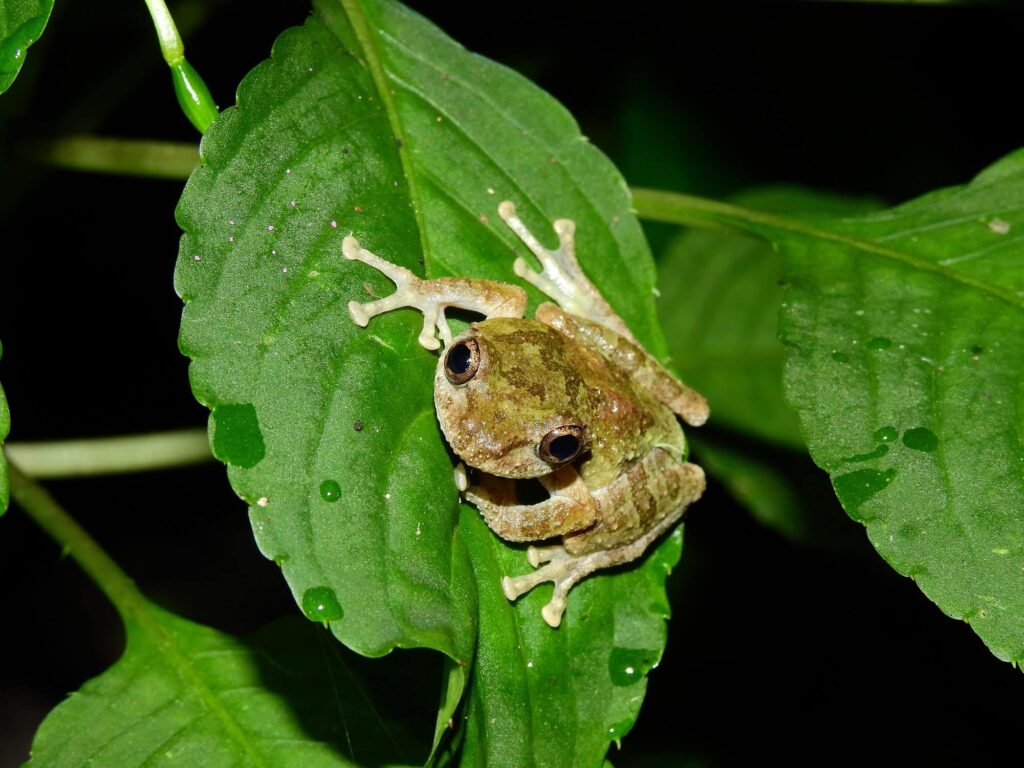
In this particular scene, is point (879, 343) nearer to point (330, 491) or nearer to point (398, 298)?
point (398, 298)

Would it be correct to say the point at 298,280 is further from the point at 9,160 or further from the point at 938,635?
the point at 938,635

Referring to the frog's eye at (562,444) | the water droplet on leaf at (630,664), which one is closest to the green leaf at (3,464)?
the frog's eye at (562,444)

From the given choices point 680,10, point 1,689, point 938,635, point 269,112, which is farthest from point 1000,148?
point 1,689

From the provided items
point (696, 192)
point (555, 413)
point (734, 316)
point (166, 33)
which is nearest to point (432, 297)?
point (555, 413)

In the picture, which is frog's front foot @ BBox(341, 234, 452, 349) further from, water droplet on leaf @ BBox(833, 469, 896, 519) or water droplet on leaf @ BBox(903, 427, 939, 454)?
water droplet on leaf @ BBox(903, 427, 939, 454)

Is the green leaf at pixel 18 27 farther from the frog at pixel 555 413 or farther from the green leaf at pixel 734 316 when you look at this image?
the green leaf at pixel 734 316

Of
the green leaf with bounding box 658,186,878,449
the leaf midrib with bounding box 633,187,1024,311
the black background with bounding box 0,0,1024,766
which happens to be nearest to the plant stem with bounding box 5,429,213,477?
the black background with bounding box 0,0,1024,766
